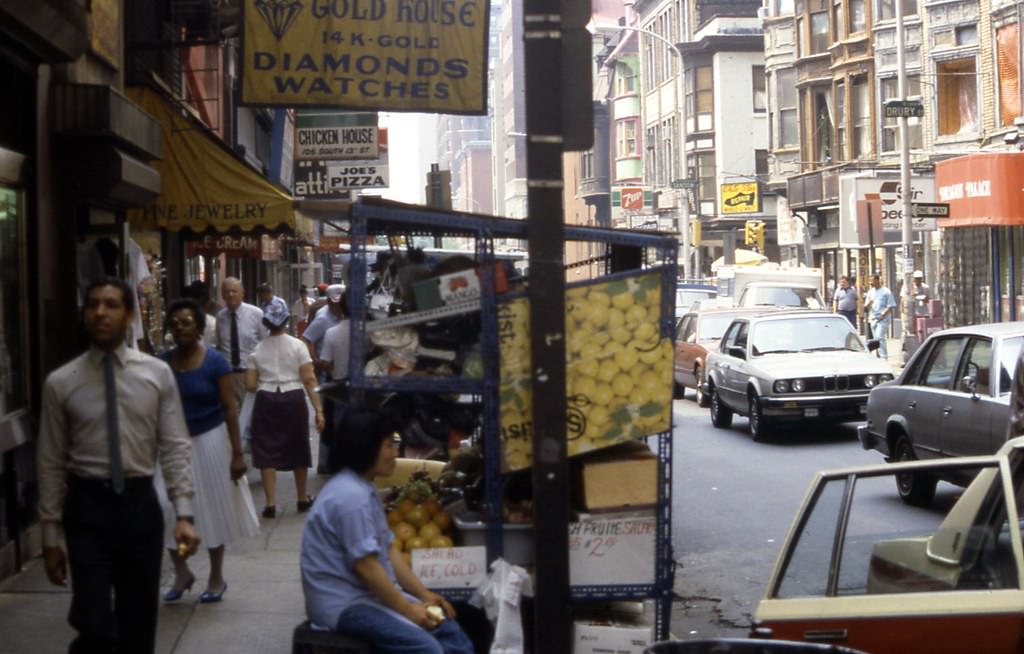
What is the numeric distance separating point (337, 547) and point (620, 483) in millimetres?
1746

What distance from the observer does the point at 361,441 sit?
602 centimetres

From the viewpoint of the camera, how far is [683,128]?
67.4m

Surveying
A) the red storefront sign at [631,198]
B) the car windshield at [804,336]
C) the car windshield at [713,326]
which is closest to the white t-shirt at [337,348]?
the car windshield at [804,336]

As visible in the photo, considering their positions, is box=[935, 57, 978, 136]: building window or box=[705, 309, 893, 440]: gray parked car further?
box=[935, 57, 978, 136]: building window

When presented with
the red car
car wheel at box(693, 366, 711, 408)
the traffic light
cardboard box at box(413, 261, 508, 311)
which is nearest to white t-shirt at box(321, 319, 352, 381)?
cardboard box at box(413, 261, 508, 311)

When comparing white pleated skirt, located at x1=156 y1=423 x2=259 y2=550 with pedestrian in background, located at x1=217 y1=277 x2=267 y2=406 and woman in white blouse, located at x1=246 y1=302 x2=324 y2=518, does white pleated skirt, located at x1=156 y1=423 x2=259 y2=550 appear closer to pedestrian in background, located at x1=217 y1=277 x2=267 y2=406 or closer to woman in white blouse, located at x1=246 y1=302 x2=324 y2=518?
woman in white blouse, located at x1=246 y1=302 x2=324 y2=518

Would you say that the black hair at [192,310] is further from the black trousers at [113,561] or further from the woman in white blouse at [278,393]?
the woman in white blouse at [278,393]

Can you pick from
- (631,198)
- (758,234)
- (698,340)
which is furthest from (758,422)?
(631,198)

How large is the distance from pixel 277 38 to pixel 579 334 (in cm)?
610

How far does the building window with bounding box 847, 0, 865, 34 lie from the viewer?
47281 millimetres

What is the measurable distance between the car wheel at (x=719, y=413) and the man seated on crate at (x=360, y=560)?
51.8 feet

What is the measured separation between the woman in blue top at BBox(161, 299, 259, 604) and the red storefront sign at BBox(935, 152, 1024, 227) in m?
26.7

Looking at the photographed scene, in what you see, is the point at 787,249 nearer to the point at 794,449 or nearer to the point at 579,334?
the point at 794,449

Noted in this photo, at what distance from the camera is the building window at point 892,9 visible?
142ft
